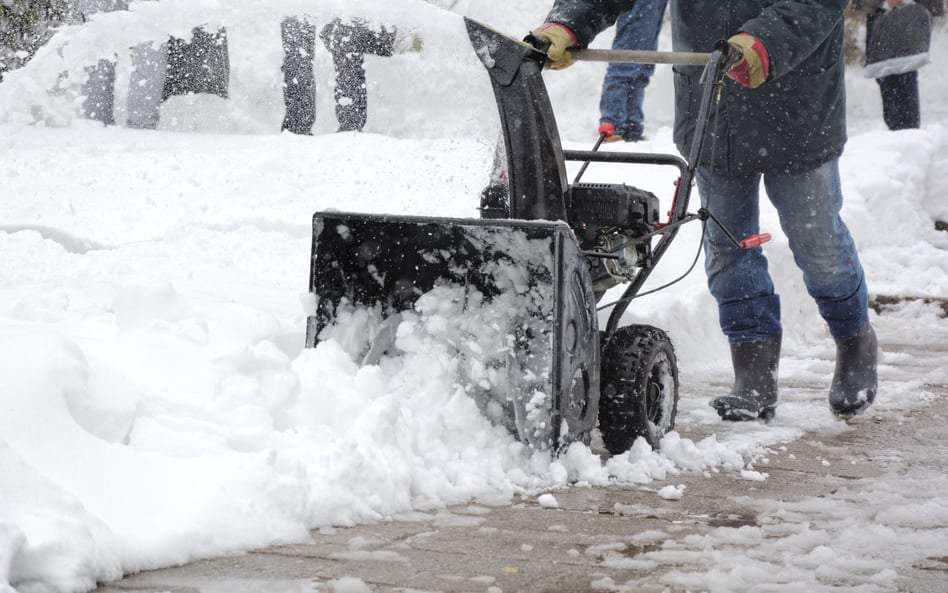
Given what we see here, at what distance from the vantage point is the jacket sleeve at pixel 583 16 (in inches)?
133

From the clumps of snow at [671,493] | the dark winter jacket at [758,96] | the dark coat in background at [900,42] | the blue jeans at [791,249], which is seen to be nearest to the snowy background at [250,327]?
the clumps of snow at [671,493]

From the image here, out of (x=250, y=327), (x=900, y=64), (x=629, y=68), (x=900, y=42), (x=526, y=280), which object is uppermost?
(x=900, y=42)

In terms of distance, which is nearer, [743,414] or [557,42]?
[557,42]

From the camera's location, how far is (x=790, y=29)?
3262 millimetres

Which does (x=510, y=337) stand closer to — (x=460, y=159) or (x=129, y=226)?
(x=129, y=226)

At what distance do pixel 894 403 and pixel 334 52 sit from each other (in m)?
6.71

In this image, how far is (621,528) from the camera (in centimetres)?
238

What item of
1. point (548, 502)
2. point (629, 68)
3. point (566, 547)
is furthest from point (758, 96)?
point (629, 68)

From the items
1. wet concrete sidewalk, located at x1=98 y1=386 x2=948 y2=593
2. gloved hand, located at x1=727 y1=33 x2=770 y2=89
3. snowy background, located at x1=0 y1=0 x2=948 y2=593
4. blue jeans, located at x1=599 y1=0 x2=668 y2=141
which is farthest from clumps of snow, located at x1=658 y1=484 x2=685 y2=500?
blue jeans, located at x1=599 y1=0 x2=668 y2=141

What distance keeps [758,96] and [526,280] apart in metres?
1.21

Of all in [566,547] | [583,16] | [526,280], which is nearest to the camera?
[566,547]

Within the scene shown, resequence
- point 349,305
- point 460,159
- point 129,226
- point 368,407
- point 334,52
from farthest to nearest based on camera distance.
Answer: point 334,52 → point 460,159 → point 129,226 → point 349,305 → point 368,407

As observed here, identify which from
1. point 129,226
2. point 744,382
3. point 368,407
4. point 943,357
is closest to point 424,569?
point 368,407

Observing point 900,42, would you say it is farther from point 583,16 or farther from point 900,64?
point 583,16
